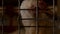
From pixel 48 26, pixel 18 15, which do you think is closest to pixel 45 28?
pixel 48 26

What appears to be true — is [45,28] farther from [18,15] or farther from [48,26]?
[18,15]

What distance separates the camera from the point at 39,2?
556 mm

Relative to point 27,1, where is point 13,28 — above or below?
below

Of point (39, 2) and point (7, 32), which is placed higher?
point (39, 2)

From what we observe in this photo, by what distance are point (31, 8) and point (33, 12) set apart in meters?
0.02

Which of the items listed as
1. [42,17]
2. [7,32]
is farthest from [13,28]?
[42,17]

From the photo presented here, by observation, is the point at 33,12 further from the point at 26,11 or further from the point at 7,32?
the point at 7,32

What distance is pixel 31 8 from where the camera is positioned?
0.56 m

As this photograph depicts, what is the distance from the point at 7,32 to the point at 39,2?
0.18m

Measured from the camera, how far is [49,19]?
0.54m

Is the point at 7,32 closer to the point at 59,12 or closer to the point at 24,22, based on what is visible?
the point at 24,22

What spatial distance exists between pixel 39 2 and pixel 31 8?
4cm

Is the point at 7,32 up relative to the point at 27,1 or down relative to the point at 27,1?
down

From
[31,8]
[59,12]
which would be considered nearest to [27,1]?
[31,8]
